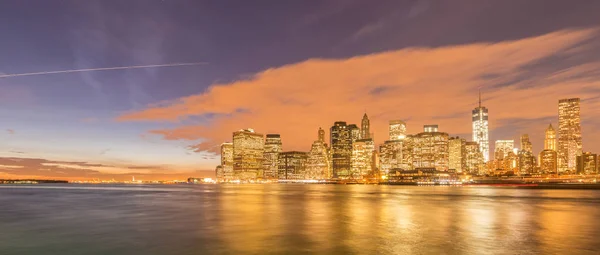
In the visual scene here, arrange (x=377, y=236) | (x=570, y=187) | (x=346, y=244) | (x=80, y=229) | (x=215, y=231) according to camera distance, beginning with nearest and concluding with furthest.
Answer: (x=346, y=244), (x=377, y=236), (x=215, y=231), (x=80, y=229), (x=570, y=187)

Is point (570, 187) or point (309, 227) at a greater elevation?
point (309, 227)

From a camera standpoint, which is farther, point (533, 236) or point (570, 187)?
point (570, 187)

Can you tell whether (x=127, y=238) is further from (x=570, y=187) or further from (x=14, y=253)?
(x=570, y=187)

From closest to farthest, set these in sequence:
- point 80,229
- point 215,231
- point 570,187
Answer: point 215,231 < point 80,229 < point 570,187

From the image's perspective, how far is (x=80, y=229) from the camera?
37.2 metres

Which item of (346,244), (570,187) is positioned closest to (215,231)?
(346,244)

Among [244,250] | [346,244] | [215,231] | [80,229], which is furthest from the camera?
A: [80,229]

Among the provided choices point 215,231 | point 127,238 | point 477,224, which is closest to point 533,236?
point 477,224

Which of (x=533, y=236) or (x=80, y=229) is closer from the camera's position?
(x=533, y=236)

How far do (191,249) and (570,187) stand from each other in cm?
20491

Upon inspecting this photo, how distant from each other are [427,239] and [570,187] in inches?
7602

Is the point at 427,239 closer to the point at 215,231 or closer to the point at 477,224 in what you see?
the point at 477,224

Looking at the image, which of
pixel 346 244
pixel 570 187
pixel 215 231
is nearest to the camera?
pixel 346 244

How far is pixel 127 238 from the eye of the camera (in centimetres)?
3128
